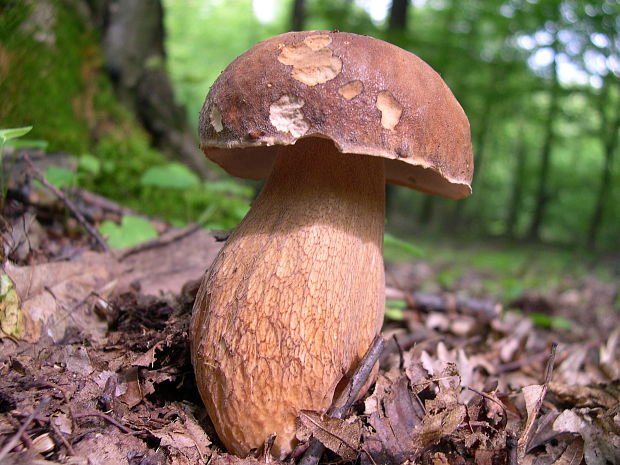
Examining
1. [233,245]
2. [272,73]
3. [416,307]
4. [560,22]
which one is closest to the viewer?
[272,73]

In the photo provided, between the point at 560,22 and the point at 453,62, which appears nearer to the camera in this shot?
the point at 453,62

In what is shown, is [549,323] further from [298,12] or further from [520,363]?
[298,12]

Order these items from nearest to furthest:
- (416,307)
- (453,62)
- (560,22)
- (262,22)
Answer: (416,307) → (453,62) → (560,22) → (262,22)

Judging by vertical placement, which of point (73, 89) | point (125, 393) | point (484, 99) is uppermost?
point (73, 89)

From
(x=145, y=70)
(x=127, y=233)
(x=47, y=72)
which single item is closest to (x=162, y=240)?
(x=127, y=233)

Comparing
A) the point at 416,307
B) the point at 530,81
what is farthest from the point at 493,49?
the point at 416,307

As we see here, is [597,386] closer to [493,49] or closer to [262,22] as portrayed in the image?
[493,49]
